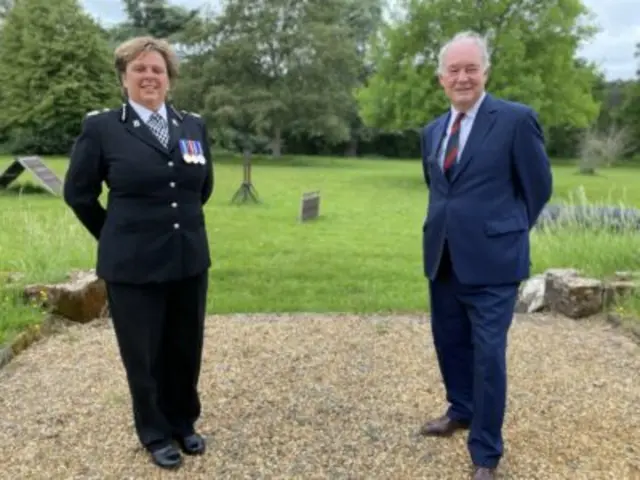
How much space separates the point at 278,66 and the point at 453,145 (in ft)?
117

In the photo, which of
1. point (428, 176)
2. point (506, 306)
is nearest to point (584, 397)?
point (506, 306)

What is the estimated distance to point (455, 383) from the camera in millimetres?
3553

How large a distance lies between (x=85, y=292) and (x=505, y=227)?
381 centimetres

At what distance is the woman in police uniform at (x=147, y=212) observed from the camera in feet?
9.97

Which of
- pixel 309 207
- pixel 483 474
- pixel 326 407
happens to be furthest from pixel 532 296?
pixel 309 207

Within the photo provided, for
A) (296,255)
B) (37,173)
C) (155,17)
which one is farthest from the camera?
(155,17)

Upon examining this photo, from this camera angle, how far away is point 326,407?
3963mm

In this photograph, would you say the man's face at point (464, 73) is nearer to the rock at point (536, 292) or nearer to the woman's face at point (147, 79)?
the woman's face at point (147, 79)

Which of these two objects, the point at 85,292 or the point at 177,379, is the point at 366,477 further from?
the point at 85,292

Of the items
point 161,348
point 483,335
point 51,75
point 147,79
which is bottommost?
point 161,348

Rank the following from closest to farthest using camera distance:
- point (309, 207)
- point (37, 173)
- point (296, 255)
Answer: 1. point (296, 255)
2. point (309, 207)
3. point (37, 173)

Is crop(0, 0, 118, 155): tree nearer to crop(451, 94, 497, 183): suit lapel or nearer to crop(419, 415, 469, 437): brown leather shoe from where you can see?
crop(419, 415, 469, 437): brown leather shoe

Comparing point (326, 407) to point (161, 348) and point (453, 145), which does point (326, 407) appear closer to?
point (161, 348)

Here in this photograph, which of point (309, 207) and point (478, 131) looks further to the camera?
point (309, 207)
